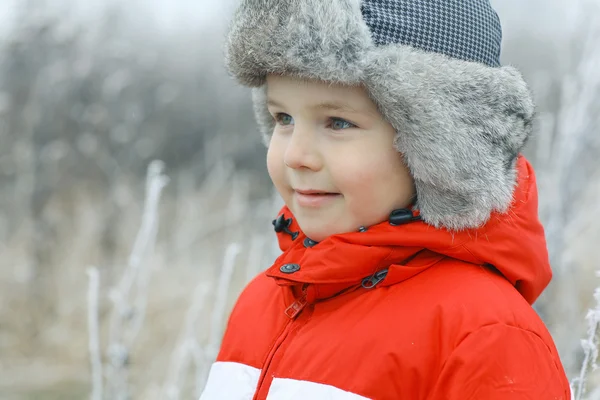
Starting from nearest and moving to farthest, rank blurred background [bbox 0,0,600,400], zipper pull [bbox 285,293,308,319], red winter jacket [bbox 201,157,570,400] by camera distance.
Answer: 1. red winter jacket [bbox 201,157,570,400]
2. zipper pull [bbox 285,293,308,319]
3. blurred background [bbox 0,0,600,400]

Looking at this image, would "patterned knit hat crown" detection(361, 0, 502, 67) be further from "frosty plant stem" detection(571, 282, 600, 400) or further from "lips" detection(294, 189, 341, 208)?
"frosty plant stem" detection(571, 282, 600, 400)

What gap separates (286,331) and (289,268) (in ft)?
0.46

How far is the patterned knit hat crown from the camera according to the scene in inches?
48.9

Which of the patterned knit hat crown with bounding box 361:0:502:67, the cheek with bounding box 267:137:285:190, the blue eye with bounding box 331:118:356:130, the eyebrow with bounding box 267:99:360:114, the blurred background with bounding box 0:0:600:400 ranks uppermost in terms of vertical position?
the patterned knit hat crown with bounding box 361:0:502:67

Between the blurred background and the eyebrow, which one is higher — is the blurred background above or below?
below

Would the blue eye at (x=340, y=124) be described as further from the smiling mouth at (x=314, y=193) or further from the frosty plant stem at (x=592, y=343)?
the frosty plant stem at (x=592, y=343)

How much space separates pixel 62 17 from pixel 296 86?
330 centimetres

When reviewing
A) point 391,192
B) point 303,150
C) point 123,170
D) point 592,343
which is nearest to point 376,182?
point 391,192

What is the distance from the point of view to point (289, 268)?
4.23 ft

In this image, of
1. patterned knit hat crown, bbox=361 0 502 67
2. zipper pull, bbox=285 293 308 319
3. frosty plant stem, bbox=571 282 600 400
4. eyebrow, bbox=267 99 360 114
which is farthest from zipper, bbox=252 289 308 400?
frosty plant stem, bbox=571 282 600 400

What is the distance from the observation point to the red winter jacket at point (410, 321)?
1093 millimetres

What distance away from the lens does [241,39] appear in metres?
1.36

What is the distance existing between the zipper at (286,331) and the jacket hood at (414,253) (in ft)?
0.15

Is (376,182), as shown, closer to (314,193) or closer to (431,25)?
(314,193)
